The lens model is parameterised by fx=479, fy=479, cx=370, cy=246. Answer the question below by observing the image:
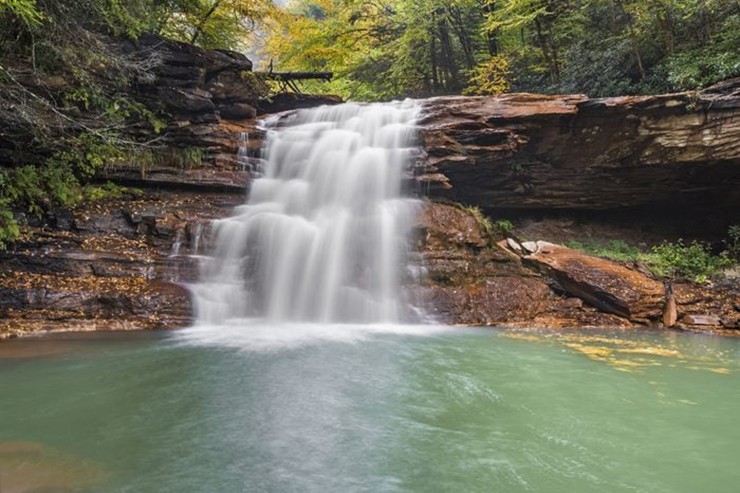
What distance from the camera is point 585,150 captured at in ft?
36.8

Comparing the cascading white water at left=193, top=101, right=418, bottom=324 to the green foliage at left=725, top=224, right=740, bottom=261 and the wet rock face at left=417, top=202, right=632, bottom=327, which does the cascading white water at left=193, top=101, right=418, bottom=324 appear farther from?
the green foliage at left=725, top=224, right=740, bottom=261

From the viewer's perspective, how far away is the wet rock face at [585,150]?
9914 mm

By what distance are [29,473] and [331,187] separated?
8.78m

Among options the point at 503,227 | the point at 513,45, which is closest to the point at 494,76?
the point at 513,45

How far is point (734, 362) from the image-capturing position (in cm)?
663

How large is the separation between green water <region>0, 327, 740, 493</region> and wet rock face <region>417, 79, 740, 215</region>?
5.00m

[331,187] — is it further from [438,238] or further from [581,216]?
[581,216]

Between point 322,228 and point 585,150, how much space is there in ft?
21.0

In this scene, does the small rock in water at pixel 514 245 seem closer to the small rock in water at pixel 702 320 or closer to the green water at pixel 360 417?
the small rock in water at pixel 702 320

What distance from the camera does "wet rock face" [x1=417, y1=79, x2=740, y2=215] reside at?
991cm

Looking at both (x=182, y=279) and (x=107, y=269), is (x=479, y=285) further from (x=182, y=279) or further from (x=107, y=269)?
(x=107, y=269)

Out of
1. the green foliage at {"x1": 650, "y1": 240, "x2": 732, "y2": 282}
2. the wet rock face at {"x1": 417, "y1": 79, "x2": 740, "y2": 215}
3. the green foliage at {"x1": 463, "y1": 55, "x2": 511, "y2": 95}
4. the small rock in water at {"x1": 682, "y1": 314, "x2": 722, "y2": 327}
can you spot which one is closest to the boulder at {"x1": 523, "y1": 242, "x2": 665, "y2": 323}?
the small rock in water at {"x1": 682, "y1": 314, "x2": 722, "y2": 327}

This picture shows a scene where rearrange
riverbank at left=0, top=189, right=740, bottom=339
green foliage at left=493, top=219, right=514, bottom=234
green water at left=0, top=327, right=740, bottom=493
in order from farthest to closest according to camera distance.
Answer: green foliage at left=493, top=219, right=514, bottom=234
riverbank at left=0, top=189, right=740, bottom=339
green water at left=0, top=327, right=740, bottom=493

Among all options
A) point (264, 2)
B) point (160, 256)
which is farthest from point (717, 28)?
point (160, 256)
